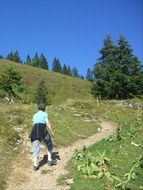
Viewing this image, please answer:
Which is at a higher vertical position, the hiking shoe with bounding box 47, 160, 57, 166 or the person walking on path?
the person walking on path

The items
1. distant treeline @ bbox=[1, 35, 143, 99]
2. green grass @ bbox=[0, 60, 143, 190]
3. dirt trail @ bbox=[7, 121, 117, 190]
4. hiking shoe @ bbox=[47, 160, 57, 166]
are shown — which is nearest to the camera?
dirt trail @ bbox=[7, 121, 117, 190]

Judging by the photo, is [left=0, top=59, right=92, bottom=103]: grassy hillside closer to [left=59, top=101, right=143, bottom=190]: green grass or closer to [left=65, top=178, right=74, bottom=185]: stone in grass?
[left=59, top=101, right=143, bottom=190]: green grass

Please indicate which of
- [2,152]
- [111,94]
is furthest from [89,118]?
[111,94]

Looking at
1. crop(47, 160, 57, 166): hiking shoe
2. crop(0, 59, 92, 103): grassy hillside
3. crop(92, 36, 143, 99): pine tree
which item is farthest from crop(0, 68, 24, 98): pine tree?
crop(0, 59, 92, 103): grassy hillside

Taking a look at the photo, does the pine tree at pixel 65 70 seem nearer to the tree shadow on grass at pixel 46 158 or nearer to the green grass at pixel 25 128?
the green grass at pixel 25 128

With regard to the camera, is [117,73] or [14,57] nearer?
[117,73]

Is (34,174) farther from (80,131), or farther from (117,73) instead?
(117,73)

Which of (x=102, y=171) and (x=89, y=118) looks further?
(x=89, y=118)

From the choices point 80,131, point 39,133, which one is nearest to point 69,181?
point 39,133

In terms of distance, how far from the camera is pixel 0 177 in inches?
607

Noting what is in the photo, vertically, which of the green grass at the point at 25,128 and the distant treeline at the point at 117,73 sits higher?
the distant treeline at the point at 117,73

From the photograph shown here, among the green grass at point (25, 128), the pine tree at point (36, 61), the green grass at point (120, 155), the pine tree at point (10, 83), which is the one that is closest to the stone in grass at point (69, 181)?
the green grass at point (120, 155)

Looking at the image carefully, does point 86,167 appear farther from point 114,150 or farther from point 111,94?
point 111,94

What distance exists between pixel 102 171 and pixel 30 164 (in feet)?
10.8
